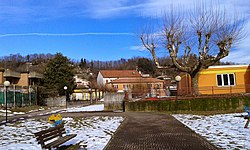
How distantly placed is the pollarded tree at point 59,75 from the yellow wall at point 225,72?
24.6 metres

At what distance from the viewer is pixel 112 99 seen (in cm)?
2606

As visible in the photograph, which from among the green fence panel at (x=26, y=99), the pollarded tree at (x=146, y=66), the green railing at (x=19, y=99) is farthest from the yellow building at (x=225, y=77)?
the pollarded tree at (x=146, y=66)

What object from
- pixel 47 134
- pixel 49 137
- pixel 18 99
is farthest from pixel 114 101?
pixel 47 134

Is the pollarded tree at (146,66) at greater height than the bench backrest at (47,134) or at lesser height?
greater

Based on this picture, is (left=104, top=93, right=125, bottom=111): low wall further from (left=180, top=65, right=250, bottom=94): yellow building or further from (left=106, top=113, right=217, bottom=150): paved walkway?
(left=106, top=113, right=217, bottom=150): paved walkway

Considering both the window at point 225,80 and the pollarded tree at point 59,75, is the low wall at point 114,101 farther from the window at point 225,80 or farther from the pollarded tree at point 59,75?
the pollarded tree at point 59,75

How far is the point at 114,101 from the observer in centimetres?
2602

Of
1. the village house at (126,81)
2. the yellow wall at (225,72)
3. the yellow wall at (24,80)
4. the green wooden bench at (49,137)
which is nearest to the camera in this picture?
the green wooden bench at (49,137)

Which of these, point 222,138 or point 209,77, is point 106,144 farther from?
point 209,77

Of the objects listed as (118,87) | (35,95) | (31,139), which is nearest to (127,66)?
(118,87)

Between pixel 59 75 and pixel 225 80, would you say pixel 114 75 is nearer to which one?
pixel 59 75

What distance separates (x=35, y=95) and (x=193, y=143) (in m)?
34.7

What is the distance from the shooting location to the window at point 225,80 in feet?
101

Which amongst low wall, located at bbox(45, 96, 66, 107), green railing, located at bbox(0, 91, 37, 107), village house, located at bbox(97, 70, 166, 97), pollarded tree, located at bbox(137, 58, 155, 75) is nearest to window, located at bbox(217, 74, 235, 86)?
village house, located at bbox(97, 70, 166, 97)
